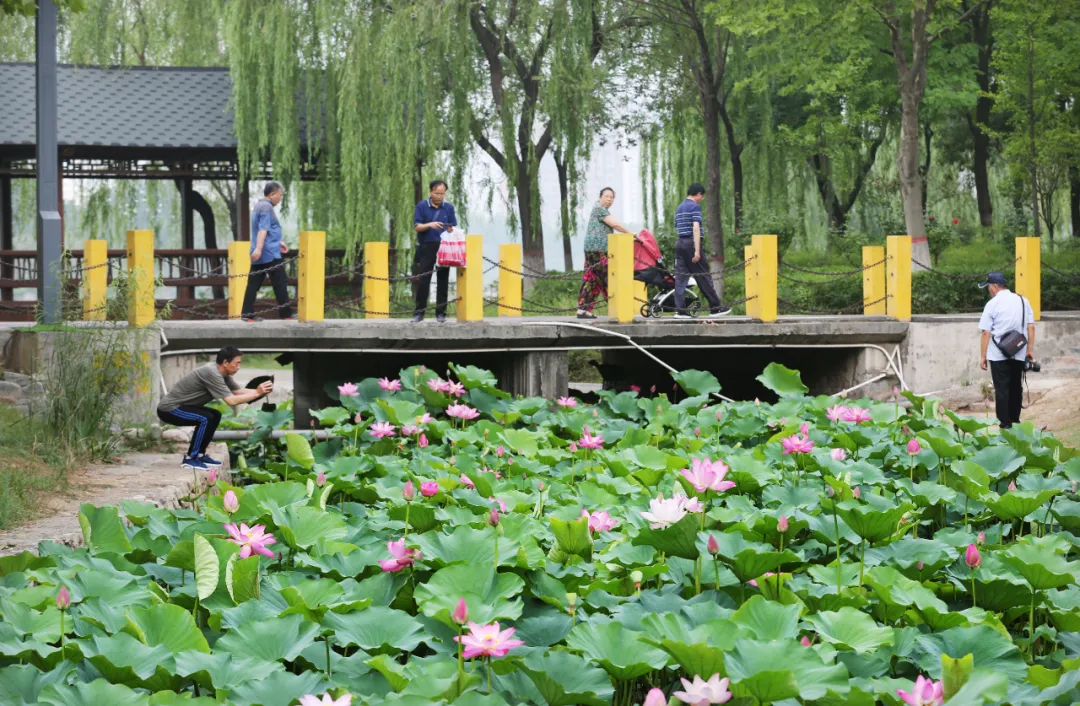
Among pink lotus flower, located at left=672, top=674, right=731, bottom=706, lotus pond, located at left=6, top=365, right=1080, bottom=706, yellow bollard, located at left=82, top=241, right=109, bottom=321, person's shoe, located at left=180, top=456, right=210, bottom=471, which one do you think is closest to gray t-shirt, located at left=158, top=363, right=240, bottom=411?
person's shoe, located at left=180, top=456, right=210, bottom=471

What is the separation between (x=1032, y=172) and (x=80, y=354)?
15.9m

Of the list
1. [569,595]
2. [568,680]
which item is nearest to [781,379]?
[569,595]

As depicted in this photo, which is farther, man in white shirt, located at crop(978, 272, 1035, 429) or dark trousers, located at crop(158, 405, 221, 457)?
man in white shirt, located at crop(978, 272, 1035, 429)

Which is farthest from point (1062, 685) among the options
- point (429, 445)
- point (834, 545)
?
point (429, 445)

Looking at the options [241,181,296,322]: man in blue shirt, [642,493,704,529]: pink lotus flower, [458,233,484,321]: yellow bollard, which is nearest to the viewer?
[642,493,704,529]: pink lotus flower

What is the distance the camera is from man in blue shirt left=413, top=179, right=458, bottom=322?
1041 centimetres

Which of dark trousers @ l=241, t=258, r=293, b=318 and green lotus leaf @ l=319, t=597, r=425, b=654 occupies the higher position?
dark trousers @ l=241, t=258, r=293, b=318

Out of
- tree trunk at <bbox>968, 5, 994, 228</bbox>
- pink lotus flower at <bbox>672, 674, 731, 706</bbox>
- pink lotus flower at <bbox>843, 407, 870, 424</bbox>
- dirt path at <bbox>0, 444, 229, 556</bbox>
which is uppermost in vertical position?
tree trunk at <bbox>968, 5, 994, 228</bbox>

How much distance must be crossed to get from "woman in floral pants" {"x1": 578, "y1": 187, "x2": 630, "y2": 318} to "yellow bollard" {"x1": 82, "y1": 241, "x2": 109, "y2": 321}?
4.08m

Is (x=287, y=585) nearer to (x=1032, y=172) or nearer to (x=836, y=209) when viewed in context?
(x=1032, y=172)

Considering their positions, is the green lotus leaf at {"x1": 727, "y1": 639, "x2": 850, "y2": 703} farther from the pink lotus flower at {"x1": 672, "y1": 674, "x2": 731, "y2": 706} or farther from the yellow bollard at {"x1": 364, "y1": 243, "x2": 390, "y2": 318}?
the yellow bollard at {"x1": 364, "y1": 243, "x2": 390, "y2": 318}

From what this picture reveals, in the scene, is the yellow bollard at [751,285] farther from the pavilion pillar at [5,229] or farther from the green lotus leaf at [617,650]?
the pavilion pillar at [5,229]

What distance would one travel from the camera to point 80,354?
7.96m

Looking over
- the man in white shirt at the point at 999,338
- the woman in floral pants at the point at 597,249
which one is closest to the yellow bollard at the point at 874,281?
the woman in floral pants at the point at 597,249
